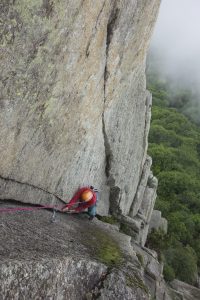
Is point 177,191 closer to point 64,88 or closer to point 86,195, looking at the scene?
point 86,195

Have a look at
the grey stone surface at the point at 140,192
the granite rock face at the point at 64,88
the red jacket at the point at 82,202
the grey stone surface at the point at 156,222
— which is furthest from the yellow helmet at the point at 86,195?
the grey stone surface at the point at 156,222

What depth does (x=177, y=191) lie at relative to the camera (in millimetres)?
89938

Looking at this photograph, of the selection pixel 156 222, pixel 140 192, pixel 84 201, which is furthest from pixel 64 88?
pixel 156 222

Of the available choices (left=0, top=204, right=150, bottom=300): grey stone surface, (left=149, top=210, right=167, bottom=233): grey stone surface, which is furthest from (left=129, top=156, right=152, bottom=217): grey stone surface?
(left=0, top=204, right=150, bottom=300): grey stone surface

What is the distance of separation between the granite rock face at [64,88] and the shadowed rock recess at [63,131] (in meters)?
0.04

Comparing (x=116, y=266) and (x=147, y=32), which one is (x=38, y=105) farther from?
(x=147, y=32)

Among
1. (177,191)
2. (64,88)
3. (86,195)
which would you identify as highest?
(177,191)

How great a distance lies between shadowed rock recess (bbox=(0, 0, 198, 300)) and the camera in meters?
12.6

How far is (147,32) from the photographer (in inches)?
936

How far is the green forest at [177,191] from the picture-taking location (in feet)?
148

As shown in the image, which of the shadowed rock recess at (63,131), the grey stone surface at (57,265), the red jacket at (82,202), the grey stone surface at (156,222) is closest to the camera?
the grey stone surface at (57,265)

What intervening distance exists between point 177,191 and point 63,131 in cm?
7488

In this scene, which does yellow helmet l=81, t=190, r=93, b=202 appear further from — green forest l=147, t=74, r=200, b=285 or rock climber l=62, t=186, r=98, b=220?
green forest l=147, t=74, r=200, b=285

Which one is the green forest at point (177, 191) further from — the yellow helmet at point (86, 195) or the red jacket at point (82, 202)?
the yellow helmet at point (86, 195)
